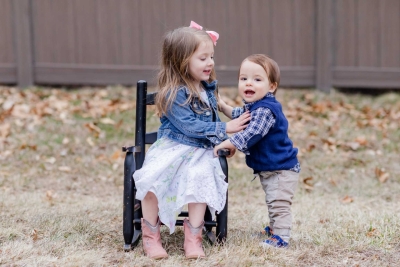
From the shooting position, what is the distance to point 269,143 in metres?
3.32

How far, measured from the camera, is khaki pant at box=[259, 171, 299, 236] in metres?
3.35

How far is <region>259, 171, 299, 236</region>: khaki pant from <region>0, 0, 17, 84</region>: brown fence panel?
212 inches

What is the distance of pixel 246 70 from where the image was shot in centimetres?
332

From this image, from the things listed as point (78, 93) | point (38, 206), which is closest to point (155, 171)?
point (38, 206)

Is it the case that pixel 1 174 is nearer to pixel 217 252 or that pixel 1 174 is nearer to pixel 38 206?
pixel 38 206

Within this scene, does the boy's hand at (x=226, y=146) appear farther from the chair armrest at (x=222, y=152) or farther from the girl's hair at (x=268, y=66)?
the girl's hair at (x=268, y=66)

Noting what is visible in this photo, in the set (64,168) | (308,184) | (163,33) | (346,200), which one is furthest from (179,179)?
(163,33)

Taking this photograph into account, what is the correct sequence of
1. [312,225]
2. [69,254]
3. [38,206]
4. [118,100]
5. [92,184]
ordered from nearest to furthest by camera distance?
1. [69,254]
2. [312,225]
3. [38,206]
4. [92,184]
5. [118,100]

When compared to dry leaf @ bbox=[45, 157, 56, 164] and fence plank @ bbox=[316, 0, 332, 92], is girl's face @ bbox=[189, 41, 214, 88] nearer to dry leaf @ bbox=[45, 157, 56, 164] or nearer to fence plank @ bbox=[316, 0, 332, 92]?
dry leaf @ bbox=[45, 157, 56, 164]

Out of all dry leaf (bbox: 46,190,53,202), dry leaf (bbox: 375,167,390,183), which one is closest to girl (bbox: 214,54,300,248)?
dry leaf (bbox: 46,190,53,202)

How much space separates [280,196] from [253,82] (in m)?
0.64

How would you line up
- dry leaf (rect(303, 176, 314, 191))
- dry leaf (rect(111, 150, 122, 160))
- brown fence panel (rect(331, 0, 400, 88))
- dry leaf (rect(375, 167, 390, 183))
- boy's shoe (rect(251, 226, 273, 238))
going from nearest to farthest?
boy's shoe (rect(251, 226, 273, 238)) → dry leaf (rect(303, 176, 314, 191)) → dry leaf (rect(375, 167, 390, 183)) → dry leaf (rect(111, 150, 122, 160)) → brown fence panel (rect(331, 0, 400, 88))

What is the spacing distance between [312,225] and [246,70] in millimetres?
1226

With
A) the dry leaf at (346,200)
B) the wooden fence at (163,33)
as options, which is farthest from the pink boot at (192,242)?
the wooden fence at (163,33)
